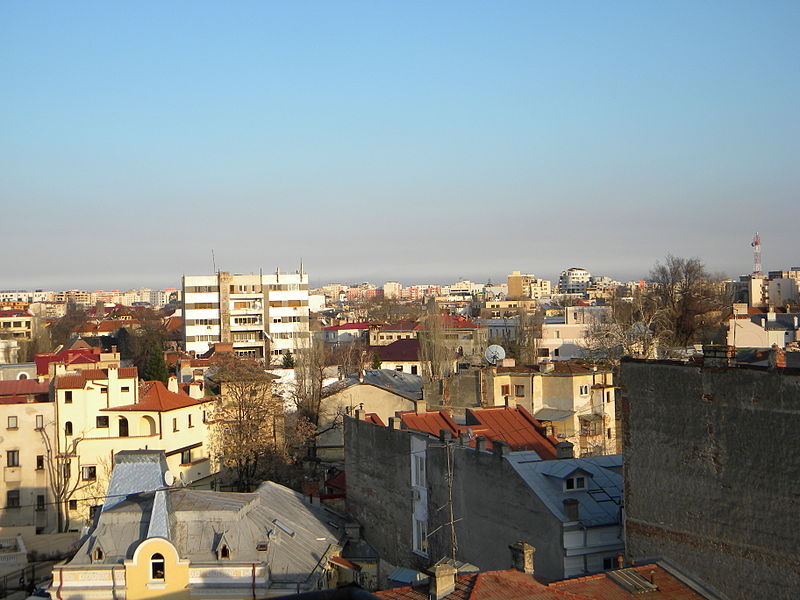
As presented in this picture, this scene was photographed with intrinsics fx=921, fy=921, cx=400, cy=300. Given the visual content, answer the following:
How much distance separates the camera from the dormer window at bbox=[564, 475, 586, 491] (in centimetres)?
1985

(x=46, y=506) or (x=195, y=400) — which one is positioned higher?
(x=195, y=400)

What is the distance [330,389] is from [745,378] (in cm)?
3268

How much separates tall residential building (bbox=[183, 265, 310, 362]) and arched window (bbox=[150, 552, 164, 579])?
60.2 metres

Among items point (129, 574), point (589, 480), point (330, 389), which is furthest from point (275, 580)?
point (330, 389)

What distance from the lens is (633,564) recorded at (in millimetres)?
17391

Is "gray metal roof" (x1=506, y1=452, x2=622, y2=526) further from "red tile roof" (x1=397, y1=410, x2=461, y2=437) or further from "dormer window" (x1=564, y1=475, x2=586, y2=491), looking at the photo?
"red tile roof" (x1=397, y1=410, x2=461, y2=437)

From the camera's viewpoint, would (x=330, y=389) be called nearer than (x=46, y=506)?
No

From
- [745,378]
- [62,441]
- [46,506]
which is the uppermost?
[745,378]

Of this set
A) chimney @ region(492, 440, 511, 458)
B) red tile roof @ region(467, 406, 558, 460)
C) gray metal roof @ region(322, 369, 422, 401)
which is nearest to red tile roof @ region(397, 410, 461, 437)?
red tile roof @ region(467, 406, 558, 460)

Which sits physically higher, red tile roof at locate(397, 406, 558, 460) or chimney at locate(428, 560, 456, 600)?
red tile roof at locate(397, 406, 558, 460)

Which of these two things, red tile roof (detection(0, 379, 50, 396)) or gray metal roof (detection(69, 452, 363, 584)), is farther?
red tile roof (detection(0, 379, 50, 396))

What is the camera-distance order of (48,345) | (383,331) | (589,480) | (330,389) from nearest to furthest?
1. (589,480)
2. (330,389)
3. (48,345)
4. (383,331)

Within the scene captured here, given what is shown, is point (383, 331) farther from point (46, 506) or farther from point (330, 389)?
point (46, 506)

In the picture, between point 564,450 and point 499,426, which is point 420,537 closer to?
point 499,426
